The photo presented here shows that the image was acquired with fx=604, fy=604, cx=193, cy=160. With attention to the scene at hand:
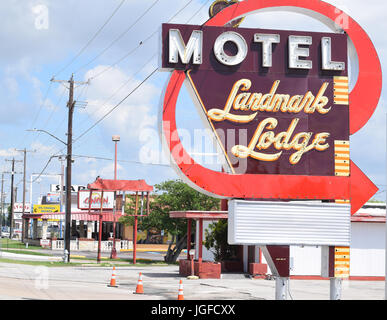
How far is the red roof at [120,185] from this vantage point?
1570 inches

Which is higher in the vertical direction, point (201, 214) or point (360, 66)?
point (360, 66)

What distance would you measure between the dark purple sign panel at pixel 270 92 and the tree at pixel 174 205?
2888 centimetres

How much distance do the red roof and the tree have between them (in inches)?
222

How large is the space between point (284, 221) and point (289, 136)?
248cm

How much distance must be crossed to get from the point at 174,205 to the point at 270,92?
2928 centimetres

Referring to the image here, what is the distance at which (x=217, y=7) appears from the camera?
61.3 ft

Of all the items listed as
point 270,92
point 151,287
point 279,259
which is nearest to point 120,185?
point 151,287

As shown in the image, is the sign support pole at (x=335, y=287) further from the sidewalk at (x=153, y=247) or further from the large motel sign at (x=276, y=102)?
the sidewalk at (x=153, y=247)

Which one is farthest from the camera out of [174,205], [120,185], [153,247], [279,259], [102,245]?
[153,247]

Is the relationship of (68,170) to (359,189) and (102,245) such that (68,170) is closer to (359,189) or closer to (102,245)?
(102,245)

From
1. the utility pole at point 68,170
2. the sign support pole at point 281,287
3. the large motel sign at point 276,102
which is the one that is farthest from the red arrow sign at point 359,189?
the utility pole at point 68,170

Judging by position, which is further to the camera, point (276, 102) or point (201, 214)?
point (201, 214)

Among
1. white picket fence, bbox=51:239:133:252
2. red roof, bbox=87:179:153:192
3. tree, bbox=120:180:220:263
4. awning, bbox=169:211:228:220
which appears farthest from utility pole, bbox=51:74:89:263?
white picket fence, bbox=51:239:133:252

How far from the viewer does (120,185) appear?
132 ft
